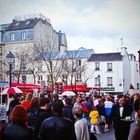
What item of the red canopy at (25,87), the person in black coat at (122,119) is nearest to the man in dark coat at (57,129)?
the person in black coat at (122,119)

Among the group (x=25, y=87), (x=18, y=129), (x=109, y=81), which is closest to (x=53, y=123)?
(x=18, y=129)

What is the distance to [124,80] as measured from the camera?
5978cm

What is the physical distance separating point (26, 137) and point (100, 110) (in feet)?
40.0

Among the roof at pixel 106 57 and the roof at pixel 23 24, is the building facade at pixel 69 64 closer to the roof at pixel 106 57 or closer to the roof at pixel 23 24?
the roof at pixel 106 57

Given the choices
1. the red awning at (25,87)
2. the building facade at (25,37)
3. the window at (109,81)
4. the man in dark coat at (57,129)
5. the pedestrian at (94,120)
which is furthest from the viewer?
the building facade at (25,37)

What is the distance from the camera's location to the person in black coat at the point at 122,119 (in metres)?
10.0

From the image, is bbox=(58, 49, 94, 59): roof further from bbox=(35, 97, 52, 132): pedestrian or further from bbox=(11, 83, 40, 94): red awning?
bbox=(35, 97, 52, 132): pedestrian

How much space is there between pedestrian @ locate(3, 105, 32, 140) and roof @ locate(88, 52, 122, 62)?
2086 inches

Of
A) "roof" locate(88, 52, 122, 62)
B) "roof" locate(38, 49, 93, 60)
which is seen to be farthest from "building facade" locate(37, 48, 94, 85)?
"roof" locate(88, 52, 122, 62)

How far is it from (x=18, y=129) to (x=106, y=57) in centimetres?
5415

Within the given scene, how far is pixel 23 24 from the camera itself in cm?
6366

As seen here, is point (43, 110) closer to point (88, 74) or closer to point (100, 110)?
point (100, 110)

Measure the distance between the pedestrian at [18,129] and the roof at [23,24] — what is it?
57152 mm

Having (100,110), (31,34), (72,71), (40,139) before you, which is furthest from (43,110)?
(31,34)
